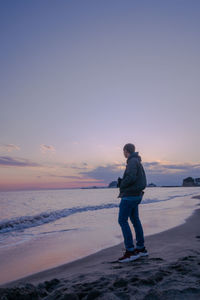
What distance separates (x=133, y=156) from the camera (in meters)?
4.54

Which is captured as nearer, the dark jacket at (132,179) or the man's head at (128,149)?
the dark jacket at (132,179)

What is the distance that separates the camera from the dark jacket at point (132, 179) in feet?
14.1

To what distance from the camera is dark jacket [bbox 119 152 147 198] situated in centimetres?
429

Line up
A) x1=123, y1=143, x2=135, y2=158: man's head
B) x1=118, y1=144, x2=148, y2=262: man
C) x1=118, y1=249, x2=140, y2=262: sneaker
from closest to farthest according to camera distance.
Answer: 1. x1=118, y1=249, x2=140, y2=262: sneaker
2. x1=118, y1=144, x2=148, y2=262: man
3. x1=123, y1=143, x2=135, y2=158: man's head

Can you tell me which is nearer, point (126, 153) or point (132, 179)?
point (132, 179)

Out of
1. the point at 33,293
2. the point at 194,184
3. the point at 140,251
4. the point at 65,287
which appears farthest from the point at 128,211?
the point at 194,184

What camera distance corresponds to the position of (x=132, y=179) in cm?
427

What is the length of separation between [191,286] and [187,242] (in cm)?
344

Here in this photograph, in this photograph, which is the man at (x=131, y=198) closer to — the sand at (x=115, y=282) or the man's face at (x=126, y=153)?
the man's face at (x=126, y=153)

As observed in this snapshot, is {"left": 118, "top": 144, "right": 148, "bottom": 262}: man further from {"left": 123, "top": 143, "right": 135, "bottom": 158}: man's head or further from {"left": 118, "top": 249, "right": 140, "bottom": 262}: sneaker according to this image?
{"left": 123, "top": 143, "right": 135, "bottom": 158}: man's head

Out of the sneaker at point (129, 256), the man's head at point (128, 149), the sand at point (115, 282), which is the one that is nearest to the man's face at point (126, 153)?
the man's head at point (128, 149)

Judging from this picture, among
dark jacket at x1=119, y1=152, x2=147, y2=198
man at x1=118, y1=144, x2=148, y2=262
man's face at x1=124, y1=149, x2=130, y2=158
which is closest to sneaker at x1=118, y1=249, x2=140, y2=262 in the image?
man at x1=118, y1=144, x2=148, y2=262

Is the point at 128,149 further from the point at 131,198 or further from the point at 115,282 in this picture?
the point at 115,282

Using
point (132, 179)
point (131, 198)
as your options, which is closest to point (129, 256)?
point (131, 198)
